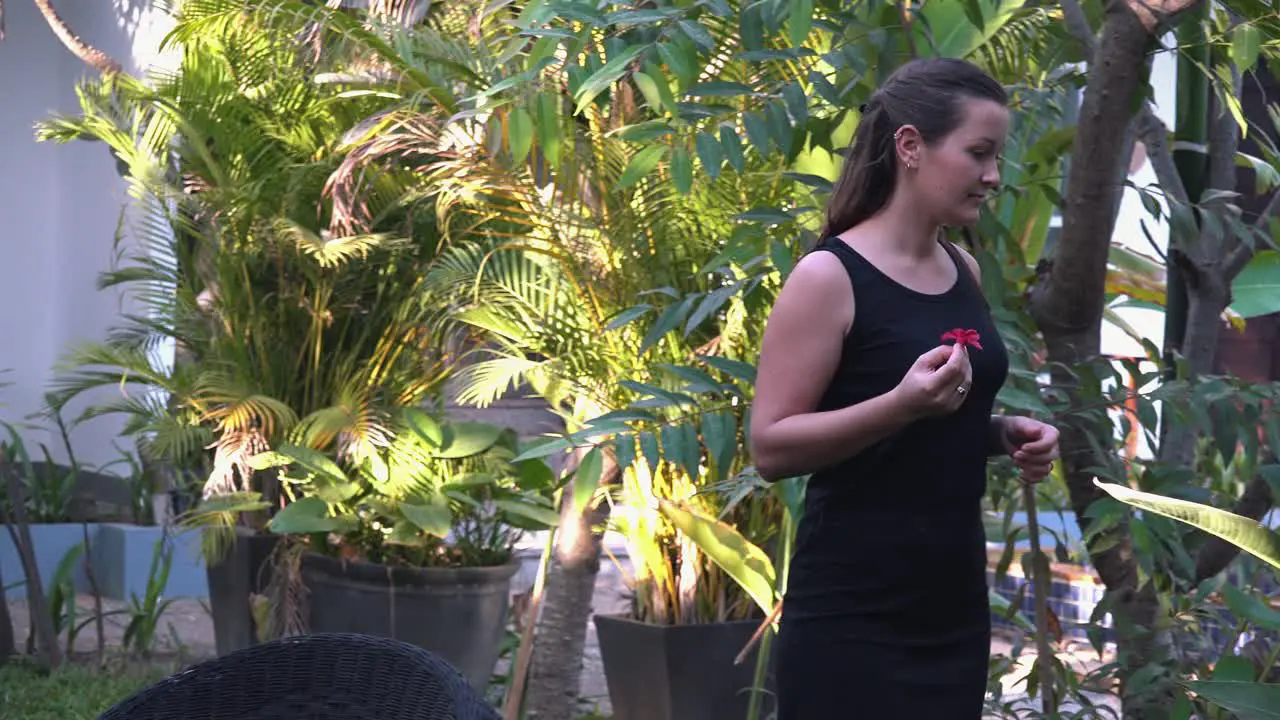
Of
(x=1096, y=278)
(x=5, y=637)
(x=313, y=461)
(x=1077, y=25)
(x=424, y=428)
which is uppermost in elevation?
(x=1077, y=25)

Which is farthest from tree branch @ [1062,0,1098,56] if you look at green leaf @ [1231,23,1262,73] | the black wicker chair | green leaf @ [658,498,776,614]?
the black wicker chair

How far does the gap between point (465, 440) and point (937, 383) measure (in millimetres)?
3648

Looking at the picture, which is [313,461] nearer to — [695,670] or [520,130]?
[695,670]

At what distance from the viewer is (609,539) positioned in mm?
8180

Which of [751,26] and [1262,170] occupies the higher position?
[751,26]

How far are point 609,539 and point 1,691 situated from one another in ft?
11.9

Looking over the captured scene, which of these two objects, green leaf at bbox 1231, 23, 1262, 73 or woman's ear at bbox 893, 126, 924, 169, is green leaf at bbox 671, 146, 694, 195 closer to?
woman's ear at bbox 893, 126, 924, 169

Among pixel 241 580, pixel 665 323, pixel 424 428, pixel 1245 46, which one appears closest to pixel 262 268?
pixel 424 428

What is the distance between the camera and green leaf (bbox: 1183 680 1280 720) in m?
2.06

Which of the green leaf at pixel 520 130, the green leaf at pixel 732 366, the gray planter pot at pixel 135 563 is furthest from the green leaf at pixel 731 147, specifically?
the gray planter pot at pixel 135 563

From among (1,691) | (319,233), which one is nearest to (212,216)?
(319,233)

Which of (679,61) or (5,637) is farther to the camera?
(5,637)

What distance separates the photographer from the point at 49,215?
8.21 meters

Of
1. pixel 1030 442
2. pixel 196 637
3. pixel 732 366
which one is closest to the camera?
pixel 1030 442
